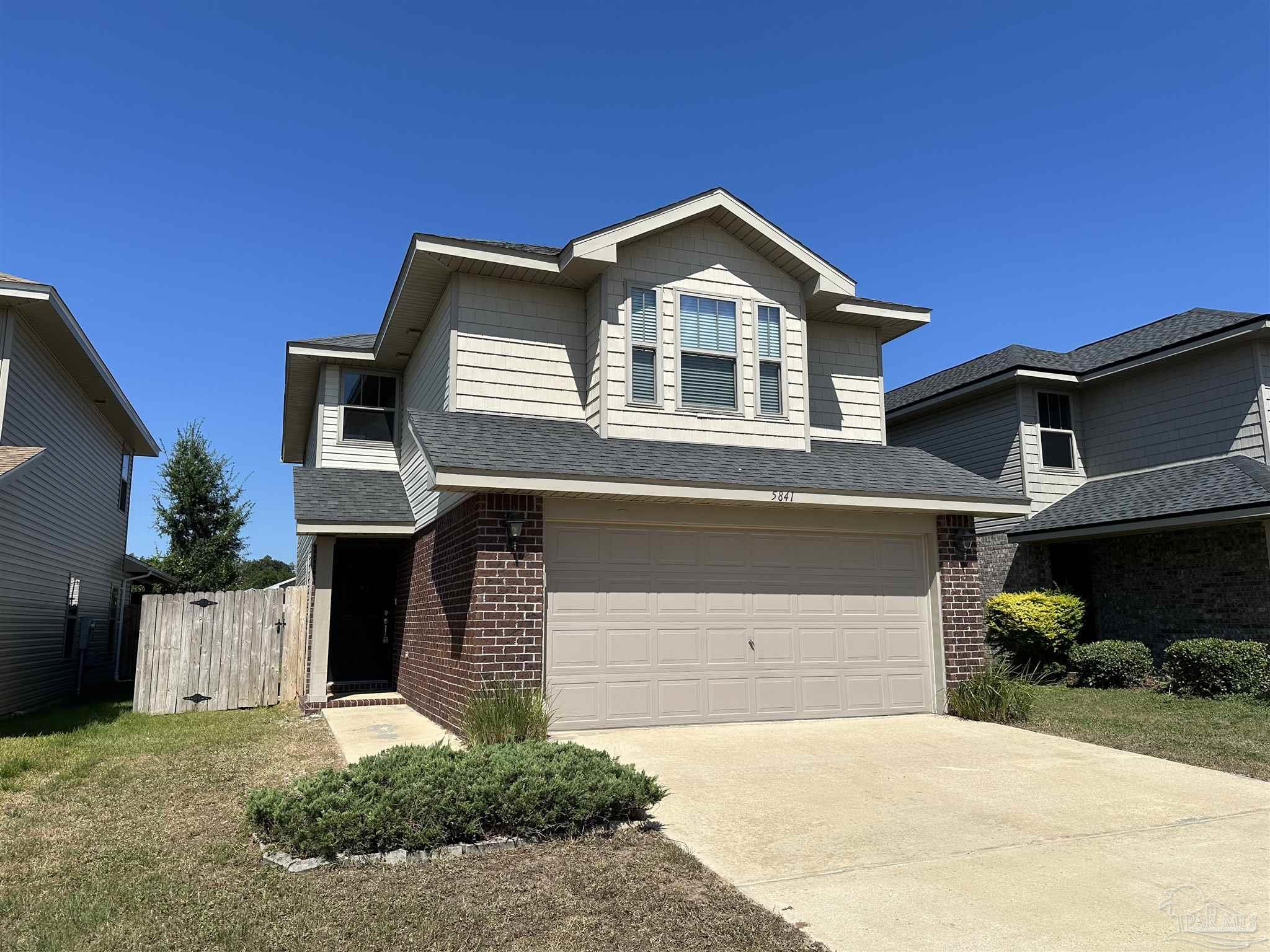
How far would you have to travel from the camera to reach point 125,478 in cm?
2173

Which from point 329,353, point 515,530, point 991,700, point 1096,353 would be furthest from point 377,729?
point 1096,353

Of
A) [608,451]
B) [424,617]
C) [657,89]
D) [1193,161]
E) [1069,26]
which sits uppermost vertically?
[657,89]

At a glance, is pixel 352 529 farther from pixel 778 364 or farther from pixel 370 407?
pixel 778 364

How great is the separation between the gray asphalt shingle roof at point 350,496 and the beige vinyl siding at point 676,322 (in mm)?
4171

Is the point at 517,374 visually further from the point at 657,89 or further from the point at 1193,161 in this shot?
the point at 1193,161

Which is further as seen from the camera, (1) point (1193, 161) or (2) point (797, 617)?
(1) point (1193, 161)

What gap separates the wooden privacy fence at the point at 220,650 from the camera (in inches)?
509

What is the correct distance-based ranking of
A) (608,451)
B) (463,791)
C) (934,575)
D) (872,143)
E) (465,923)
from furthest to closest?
(872,143)
(934,575)
(608,451)
(463,791)
(465,923)

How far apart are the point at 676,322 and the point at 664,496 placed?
3.04m

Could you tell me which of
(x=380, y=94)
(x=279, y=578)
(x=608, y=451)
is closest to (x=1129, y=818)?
(x=608, y=451)

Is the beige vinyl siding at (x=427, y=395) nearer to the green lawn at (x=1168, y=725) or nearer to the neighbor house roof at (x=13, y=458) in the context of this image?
the neighbor house roof at (x=13, y=458)

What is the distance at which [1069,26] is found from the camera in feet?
39.2

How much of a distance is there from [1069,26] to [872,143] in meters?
3.79

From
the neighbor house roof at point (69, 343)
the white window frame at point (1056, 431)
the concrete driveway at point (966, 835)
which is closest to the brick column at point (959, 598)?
the concrete driveway at point (966, 835)
